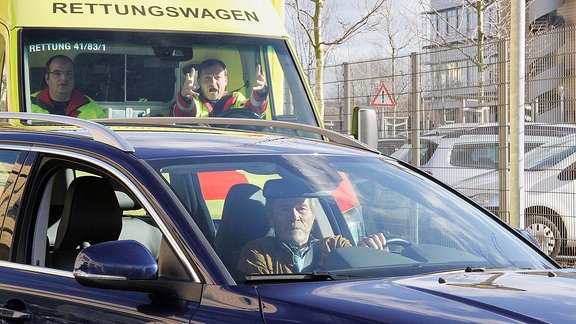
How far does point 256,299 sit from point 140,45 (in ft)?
20.6

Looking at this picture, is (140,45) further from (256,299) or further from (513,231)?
(256,299)

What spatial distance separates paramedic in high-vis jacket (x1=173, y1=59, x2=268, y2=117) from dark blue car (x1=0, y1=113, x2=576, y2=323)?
4325 mm

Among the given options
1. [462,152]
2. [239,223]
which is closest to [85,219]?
[239,223]

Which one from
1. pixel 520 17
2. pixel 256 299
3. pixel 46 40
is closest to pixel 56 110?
pixel 46 40

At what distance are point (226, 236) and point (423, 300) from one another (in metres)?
0.82

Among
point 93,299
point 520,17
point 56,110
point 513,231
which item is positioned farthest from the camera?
point 520,17

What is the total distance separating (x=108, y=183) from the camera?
450cm

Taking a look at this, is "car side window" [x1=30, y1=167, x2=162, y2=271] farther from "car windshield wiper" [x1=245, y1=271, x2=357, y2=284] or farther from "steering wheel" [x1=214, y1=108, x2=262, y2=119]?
"steering wheel" [x1=214, y1=108, x2=262, y2=119]

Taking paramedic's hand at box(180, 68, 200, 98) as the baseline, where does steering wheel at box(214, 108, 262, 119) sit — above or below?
below

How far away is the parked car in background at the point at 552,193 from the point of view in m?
12.6

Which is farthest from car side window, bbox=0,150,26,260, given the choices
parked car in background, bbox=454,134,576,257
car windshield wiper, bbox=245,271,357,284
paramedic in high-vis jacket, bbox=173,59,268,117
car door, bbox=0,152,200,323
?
parked car in background, bbox=454,134,576,257

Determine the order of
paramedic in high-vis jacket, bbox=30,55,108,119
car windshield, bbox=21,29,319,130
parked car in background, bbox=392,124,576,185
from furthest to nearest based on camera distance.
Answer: parked car in background, bbox=392,124,576,185
car windshield, bbox=21,29,319,130
paramedic in high-vis jacket, bbox=30,55,108,119

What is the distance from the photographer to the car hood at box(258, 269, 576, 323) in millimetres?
3461

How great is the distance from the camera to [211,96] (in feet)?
31.9
